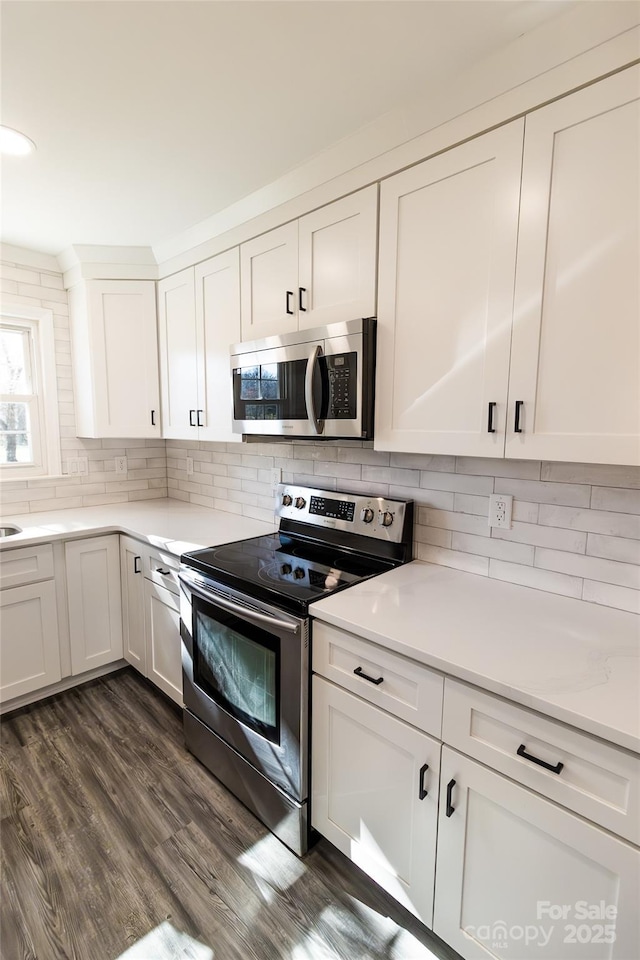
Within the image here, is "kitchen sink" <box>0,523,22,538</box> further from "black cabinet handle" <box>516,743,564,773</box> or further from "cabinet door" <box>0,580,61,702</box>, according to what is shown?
"black cabinet handle" <box>516,743,564,773</box>

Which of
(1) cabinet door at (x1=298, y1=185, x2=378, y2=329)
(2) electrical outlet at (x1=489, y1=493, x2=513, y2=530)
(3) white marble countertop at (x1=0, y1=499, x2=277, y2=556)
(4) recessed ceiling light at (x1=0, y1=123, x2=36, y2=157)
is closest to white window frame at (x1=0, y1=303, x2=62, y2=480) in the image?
(3) white marble countertop at (x1=0, y1=499, x2=277, y2=556)

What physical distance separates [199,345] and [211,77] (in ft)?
4.03

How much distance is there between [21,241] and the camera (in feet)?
8.34

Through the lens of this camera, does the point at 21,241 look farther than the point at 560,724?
Yes

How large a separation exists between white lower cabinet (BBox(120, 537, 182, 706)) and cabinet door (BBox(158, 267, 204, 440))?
716mm

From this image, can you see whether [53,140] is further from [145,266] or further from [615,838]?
[615,838]

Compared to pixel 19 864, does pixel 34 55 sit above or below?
above

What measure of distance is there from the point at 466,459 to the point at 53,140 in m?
1.86

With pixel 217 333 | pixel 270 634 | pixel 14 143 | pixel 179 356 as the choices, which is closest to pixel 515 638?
pixel 270 634

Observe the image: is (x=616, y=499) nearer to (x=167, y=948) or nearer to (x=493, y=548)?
(x=493, y=548)

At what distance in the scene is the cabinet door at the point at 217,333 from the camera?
7.04 ft

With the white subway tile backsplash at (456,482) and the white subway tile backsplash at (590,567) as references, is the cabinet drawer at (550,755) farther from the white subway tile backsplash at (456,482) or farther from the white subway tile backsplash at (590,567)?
the white subway tile backsplash at (456,482)

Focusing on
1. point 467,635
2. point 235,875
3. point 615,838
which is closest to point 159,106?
point 467,635

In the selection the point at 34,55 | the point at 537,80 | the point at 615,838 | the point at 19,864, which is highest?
the point at 34,55
